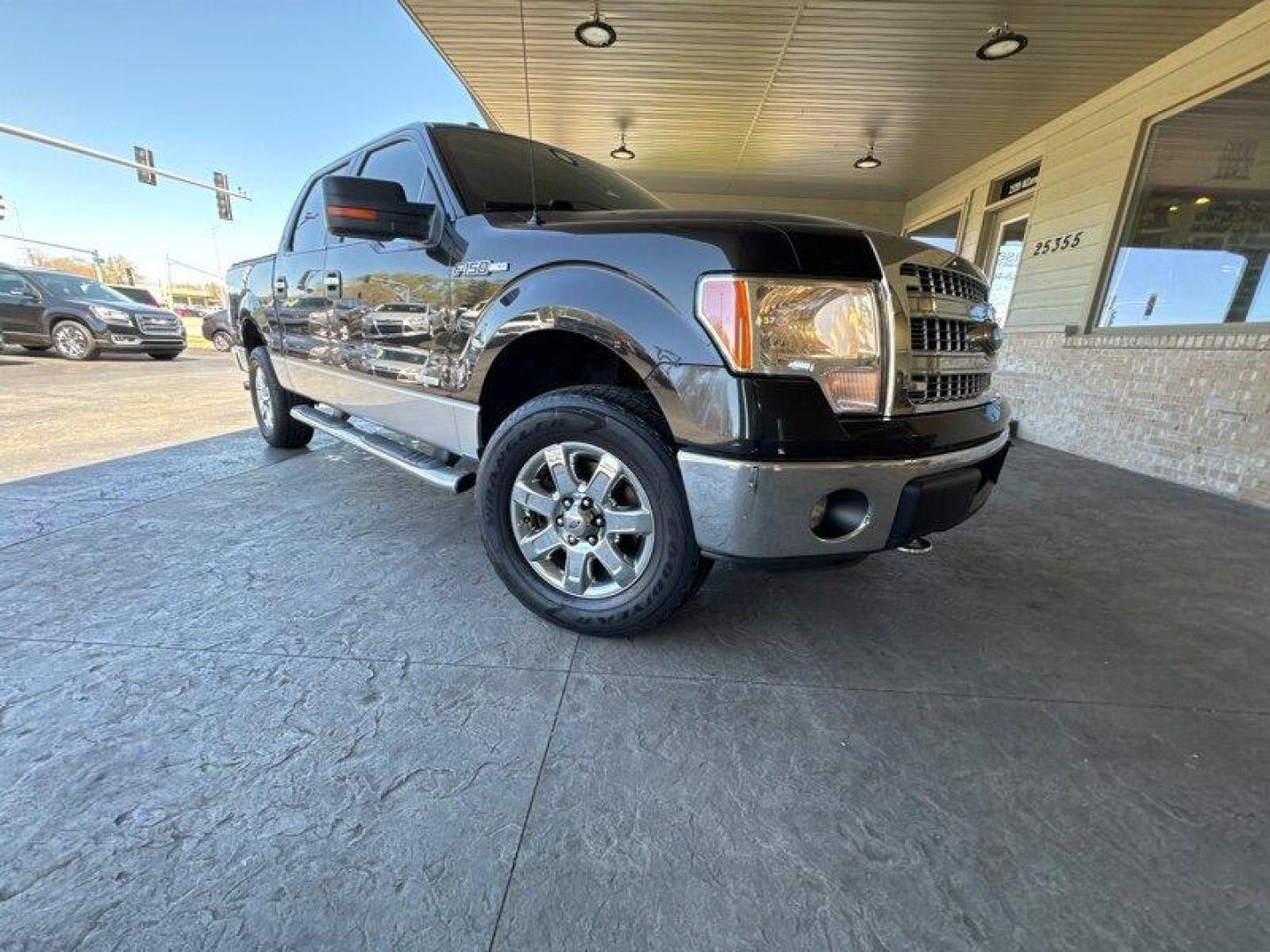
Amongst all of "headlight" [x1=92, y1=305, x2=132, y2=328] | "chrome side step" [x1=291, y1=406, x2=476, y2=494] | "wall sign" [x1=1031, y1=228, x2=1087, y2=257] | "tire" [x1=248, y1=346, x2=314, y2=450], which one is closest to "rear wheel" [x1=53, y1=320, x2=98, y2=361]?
"headlight" [x1=92, y1=305, x2=132, y2=328]

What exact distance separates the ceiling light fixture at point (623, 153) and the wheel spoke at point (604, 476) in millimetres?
7822

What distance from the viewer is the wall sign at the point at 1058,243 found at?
609 cm

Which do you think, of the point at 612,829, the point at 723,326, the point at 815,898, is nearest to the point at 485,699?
the point at 612,829

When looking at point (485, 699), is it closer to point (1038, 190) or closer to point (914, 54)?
point (914, 54)

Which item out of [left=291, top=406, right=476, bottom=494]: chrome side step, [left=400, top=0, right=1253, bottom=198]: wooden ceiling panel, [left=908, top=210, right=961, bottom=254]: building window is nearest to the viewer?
[left=291, top=406, right=476, bottom=494]: chrome side step

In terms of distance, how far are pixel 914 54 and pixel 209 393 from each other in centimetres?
956

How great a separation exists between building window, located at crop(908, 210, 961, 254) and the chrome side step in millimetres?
9085

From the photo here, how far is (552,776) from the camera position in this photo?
4.78 ft

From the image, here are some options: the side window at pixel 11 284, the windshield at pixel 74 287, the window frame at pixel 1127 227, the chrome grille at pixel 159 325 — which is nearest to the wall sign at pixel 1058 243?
the window frame at pixel 1127 227

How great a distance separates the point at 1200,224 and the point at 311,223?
7290mm

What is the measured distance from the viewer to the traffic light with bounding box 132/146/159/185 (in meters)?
19.2

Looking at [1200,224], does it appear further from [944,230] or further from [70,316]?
[70,316]

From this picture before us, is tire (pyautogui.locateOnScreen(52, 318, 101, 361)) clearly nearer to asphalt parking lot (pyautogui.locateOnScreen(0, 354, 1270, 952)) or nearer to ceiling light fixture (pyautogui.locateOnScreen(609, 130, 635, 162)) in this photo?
ceiling light fixture (pyautogui.locateOnScreen(609, 130, 635, 162))

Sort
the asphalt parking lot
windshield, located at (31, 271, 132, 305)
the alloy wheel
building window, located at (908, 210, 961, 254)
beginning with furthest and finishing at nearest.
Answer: windshield, located at (31, 271, 132, 305), building window, located at (908, 210, 961, 254), the alloy wheel, the asphalt parking lot
